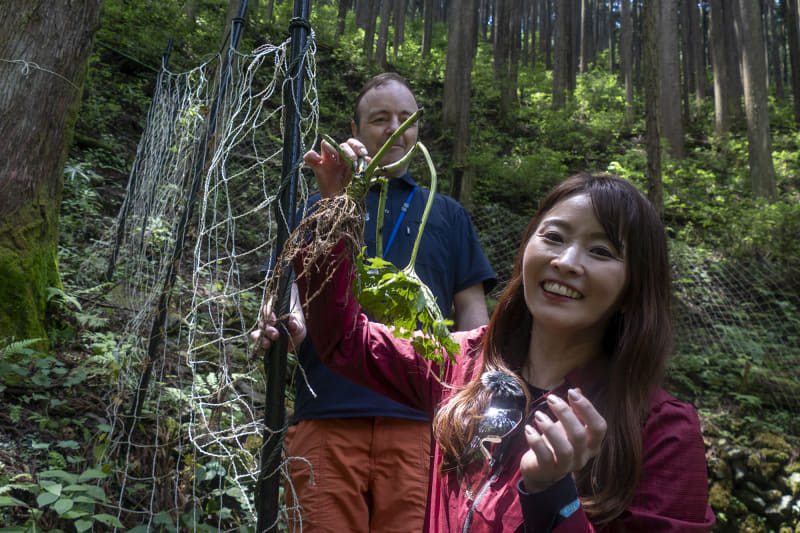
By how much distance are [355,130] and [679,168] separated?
10.6 m

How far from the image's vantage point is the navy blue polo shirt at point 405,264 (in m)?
1.85

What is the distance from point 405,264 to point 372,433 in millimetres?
609

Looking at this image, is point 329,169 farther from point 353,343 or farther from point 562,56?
point 562,56

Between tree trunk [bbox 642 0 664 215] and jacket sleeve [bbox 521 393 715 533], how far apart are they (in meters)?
4.51

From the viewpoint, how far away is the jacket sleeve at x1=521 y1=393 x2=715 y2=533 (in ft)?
3.40

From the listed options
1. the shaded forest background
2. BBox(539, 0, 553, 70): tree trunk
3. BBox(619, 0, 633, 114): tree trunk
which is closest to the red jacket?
the shaded forest background

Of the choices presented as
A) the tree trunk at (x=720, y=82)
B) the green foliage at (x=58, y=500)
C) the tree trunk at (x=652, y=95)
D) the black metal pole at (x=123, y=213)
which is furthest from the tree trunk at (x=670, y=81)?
the green foliage at (x=58, y=500)

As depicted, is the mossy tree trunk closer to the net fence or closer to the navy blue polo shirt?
the net fence

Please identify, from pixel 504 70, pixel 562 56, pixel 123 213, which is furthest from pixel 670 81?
pixel 123 213

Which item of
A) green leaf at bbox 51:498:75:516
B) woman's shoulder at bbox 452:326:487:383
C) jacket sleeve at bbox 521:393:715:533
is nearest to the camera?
jacket sleeve at bbox 521:393:715:533

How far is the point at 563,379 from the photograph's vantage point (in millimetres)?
1328

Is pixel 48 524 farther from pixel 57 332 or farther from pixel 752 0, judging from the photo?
pixel 752 0

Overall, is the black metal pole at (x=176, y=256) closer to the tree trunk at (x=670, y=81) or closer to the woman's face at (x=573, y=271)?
the woman's face at (x=573, y=271)

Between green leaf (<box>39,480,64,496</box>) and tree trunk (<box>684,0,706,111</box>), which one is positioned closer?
green leaf (<box>39,480,64,496</box>)
